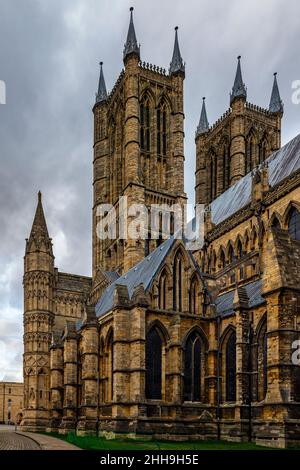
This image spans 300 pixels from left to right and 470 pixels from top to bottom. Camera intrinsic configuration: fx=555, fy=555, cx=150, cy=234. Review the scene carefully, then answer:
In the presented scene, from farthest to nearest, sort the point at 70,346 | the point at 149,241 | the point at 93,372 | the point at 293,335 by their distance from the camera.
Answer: the point at 149,241, the point at 70,346, the point at 93,372, the point at 293,335

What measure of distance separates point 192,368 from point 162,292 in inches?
196

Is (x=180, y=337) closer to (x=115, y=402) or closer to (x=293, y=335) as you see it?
(x=115, y=402)

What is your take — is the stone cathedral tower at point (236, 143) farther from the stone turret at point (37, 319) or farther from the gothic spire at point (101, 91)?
the stone turret at point (37, 319)

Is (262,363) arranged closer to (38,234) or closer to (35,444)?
(35,444)

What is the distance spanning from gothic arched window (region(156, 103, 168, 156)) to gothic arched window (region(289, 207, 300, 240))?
33.3 meters

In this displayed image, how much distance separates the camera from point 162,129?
6775 cm

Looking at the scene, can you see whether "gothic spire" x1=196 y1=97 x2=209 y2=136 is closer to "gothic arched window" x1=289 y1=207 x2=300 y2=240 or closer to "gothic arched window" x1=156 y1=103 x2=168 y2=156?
"gothic arched window" x1=156 y1=103 x2=168 y2=156

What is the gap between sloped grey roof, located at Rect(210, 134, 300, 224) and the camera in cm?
3928

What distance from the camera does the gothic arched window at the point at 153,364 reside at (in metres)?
33.0

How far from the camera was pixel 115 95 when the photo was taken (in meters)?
70.6

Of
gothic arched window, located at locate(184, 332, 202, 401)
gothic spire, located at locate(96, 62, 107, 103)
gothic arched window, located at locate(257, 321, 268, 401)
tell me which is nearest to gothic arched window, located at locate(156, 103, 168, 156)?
gothic spire, located at locate(96, 62, 107, 103)

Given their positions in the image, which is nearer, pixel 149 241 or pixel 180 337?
pixel 180 337

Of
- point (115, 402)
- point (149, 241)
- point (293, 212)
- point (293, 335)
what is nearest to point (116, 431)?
point (115, 402)

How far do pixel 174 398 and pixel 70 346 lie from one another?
15532 millimetres
